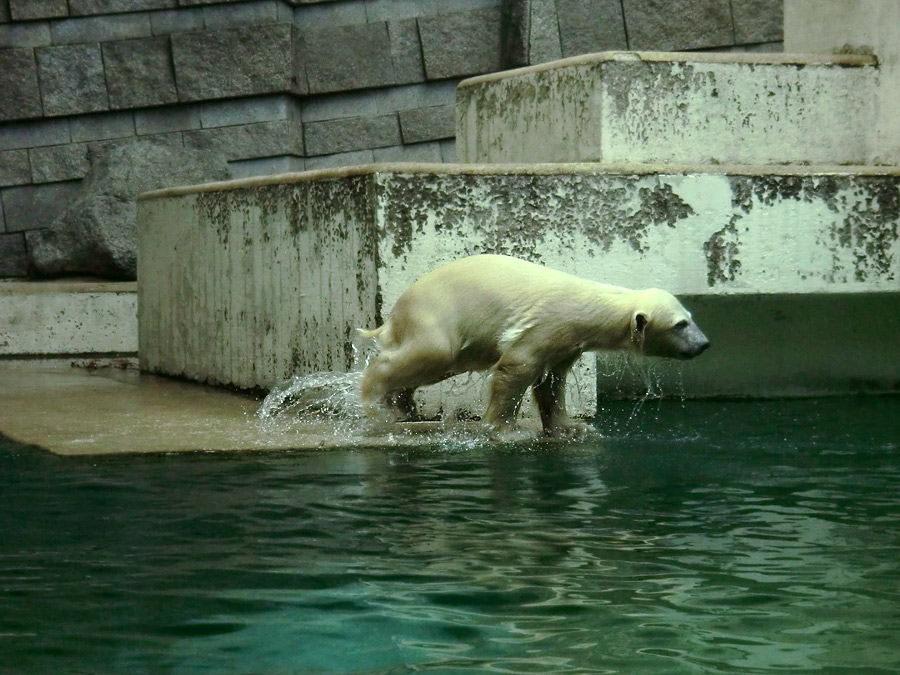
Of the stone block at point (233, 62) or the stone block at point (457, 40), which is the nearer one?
the stone block at point (233, 62)

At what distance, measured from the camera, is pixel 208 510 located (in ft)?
14.1

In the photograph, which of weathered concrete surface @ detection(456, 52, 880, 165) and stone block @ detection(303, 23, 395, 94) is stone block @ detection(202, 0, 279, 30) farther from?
weathered concrete surface @ detection(456, 52, 880, 165)

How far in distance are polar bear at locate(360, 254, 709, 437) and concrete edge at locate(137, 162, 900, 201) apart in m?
0.78

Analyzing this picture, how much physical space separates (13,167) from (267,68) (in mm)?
2756

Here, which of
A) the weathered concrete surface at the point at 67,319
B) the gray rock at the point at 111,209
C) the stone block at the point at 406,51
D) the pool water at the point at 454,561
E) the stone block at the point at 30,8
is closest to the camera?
the pool water at the point at 454,561

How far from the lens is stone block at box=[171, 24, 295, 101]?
12.8 m

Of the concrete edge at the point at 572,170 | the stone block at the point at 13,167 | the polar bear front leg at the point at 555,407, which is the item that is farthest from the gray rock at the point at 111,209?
the polar bear front leg at the point at 555,407

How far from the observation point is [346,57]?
13.1 m

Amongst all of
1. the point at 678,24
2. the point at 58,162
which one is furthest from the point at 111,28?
the point at 678,24

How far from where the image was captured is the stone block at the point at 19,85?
12.6 metres

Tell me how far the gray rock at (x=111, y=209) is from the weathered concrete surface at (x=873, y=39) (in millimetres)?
5826

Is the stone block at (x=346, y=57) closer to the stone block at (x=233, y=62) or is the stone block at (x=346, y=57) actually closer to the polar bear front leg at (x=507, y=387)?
the stone block at (x=233, y=62)

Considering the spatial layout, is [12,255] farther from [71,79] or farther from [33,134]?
[71,79]

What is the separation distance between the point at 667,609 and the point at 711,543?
791 millimetres
